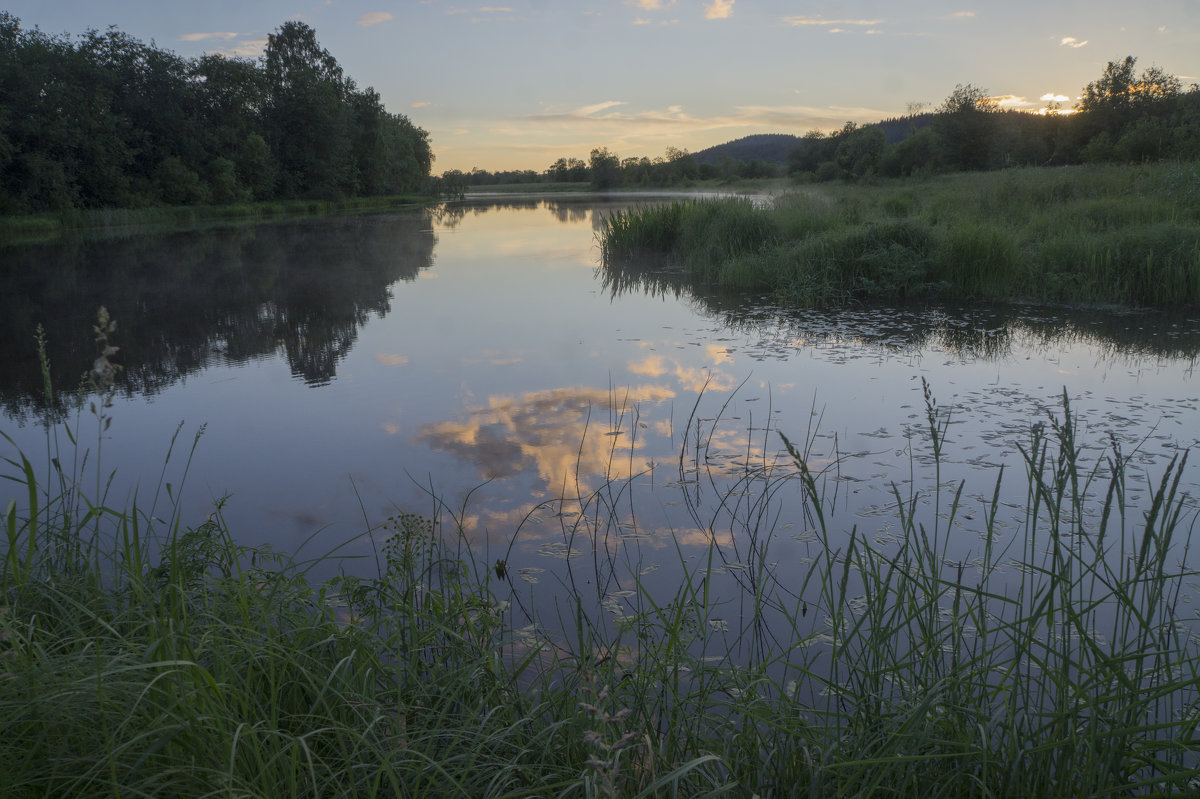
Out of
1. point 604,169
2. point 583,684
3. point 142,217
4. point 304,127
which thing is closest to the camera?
point 583,684

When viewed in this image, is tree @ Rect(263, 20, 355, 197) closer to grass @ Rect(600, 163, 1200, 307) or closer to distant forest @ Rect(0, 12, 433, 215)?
distant forest @ Rect(0, 12, 433, 215)

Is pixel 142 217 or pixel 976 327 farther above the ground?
pixel 142 217

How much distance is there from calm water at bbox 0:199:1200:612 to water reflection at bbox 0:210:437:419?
7cm

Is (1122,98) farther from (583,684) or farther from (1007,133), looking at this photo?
(583,684)

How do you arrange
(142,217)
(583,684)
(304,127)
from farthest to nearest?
(304,127) < (142,217) < (583,684)

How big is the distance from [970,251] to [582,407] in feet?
20.0

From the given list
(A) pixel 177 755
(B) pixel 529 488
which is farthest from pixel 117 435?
(A) pixel 177 755

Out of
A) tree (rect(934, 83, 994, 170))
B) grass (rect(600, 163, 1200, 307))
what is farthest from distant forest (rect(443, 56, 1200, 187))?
grass (rect(600, 163, 1200, 307))

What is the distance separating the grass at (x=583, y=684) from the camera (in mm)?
1401

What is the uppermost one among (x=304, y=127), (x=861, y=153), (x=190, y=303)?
(x=304, y=127)

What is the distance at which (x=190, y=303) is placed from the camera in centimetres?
979

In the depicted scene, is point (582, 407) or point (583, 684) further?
point (582, 407)

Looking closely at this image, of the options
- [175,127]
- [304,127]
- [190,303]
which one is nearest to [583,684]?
[190,303]

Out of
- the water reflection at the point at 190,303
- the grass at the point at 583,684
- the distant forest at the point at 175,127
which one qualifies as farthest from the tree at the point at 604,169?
the grass at the point at 583,684
